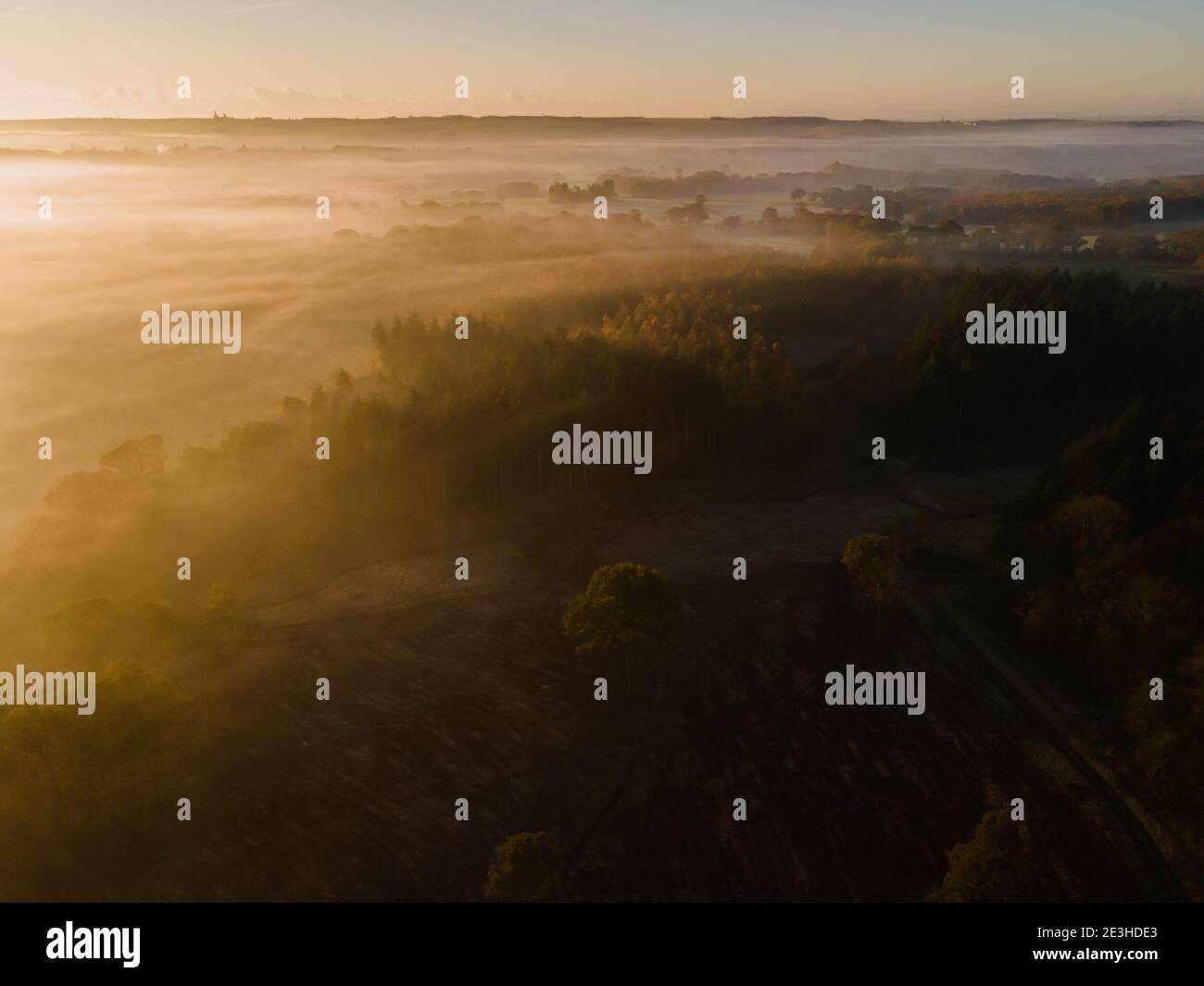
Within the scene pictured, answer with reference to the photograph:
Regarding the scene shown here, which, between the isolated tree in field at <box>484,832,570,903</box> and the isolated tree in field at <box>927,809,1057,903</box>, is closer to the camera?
the isolated tree in field at <box>927,809,1057,903</box>

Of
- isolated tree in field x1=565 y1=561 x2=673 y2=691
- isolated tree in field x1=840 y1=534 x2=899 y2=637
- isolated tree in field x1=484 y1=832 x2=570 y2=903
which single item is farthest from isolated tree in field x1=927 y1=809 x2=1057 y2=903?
isolated tree in field x1=840 y1=534 x2=899 y2=637

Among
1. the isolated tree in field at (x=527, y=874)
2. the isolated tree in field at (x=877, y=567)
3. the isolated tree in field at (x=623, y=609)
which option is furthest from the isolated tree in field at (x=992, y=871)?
the isolated tree in field at (x=877, y=567)

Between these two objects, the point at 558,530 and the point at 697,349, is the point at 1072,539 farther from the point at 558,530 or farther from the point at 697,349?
the point at 697,349

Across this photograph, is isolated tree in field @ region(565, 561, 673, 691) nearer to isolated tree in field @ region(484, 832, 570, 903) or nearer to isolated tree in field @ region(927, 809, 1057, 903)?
isolated tree in field @ region(484, 832, 570, 903)

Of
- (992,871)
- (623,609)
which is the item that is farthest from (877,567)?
(992,871)

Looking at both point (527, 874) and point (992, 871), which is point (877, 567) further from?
point (527, 874)

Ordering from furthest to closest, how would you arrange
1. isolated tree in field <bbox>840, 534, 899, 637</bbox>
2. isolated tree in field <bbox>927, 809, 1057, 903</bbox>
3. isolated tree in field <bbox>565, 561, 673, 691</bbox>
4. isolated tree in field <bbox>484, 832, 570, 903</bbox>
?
1. isolated tree in field <bbox>840, 534, 899, 637</bbox>
2. isolated tree in field <bbox>565, 561, 673, 691</bbox>
3. isolated tree in field <bbox>484, 832, 570, 903</bbox>
4. isolated tree in field <bbox>927, 809, 1057, 903</bbox>

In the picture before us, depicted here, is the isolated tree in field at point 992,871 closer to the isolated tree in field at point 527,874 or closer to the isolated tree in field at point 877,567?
the isolated tree in field at point 527,874

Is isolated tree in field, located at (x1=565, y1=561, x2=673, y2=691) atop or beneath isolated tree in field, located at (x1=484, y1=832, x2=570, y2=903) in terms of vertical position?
atop
